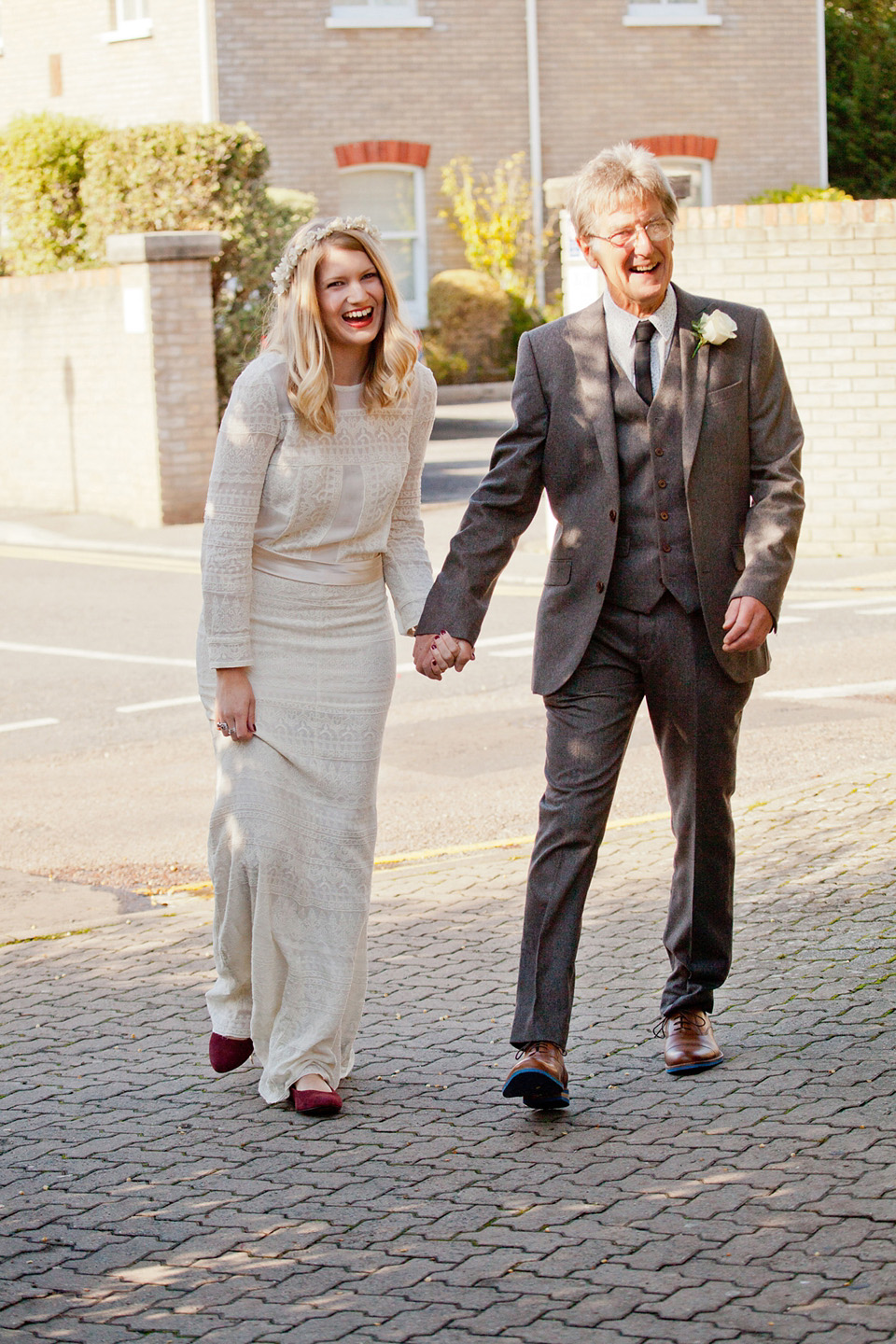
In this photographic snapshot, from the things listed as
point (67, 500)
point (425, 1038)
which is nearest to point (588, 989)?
point (425, 1038)

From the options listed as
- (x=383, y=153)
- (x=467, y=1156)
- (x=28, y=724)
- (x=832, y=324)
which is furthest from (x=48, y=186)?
(x=467, y=1156)

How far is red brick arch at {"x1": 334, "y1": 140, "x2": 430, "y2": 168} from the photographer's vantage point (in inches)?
1041

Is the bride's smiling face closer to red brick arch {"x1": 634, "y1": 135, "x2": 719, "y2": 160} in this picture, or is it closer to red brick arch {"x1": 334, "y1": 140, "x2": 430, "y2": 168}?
red brick arch {"x1": 334, "y1": 140, "x2": 430, "y2": 168}

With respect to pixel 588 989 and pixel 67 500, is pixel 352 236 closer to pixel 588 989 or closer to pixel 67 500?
pixel 588 989

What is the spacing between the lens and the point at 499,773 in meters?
7.92

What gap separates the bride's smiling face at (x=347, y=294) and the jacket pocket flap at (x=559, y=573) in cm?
69

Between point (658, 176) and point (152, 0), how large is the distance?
23573 millimetres

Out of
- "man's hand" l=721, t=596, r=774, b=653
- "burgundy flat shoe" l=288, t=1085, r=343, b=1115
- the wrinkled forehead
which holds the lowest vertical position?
"burgundy flat shoe" l=288, t=1085, r=343, b=1115

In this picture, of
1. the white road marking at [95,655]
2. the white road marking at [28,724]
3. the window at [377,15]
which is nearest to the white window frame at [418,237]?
the window at [377,15]

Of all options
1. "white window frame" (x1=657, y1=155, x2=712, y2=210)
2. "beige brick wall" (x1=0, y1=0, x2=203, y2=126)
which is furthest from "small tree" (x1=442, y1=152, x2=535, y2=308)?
"beige brick wall" (x1=0, y1=0, x2=203, y2=126)

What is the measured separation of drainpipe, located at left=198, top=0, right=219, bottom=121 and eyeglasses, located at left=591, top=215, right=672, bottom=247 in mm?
22173

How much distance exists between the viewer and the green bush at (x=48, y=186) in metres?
20.0

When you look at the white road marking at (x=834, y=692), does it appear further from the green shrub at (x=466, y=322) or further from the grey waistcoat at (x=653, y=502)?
the green shrub at (x=466, y=322)

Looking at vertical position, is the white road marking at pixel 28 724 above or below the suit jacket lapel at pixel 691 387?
below
